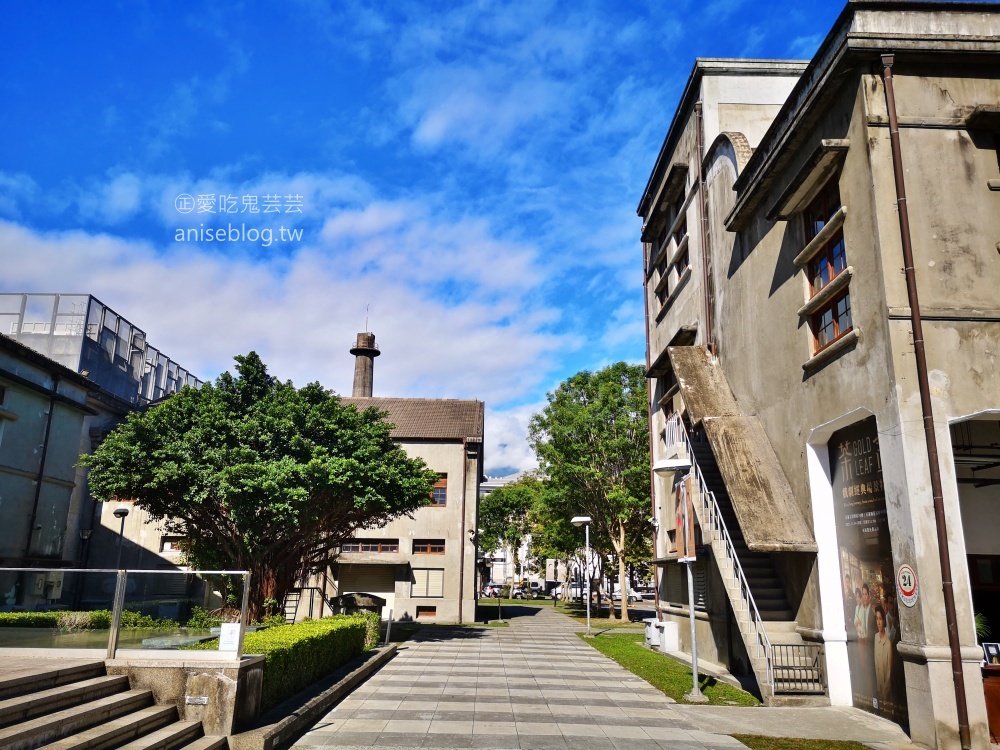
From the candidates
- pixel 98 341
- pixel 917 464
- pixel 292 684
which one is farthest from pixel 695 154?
pixel 98 341

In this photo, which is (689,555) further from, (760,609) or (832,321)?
(832,321)

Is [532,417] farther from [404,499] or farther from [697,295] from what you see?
[697,295]

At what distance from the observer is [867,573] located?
11570mm

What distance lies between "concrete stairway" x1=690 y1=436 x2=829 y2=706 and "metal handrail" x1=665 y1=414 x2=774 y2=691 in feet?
0.31

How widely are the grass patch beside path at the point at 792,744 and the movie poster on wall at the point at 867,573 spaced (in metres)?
1.47

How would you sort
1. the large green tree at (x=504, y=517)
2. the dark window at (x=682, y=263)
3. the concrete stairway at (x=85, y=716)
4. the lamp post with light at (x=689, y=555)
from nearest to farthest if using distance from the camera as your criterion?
the concrete stairway at (x=85, y=716) < the lamp post with light at (x=689, y=555) < the dark window at (x=682, y=263) < the large green tree at (x=504, y=517)

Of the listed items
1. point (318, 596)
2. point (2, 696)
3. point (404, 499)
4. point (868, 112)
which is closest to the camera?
point (2, 696)

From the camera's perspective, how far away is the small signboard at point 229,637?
927cm

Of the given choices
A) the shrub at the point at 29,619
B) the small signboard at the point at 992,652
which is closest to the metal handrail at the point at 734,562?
the small signboard at the point at 992,652

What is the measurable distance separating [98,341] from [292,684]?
30196 millimetres

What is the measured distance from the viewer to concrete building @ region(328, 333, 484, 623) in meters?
34.5

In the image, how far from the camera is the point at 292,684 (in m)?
11.6

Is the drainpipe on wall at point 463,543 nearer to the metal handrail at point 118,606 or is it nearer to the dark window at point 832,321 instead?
the dark window at point 832,321

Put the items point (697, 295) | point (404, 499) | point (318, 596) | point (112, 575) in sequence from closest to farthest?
point (112, 575)
point (697, 295)
point (404, 499)
point (318, 596)
